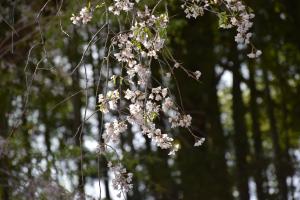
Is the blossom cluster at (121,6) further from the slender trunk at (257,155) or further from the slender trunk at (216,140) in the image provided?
the slender trunk at (257,155)

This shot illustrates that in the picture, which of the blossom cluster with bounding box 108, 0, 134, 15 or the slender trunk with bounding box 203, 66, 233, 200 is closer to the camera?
the blossom cluster with bounding box 108, 0, 134, 15

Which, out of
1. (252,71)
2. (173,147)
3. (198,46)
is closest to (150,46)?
(173,147)

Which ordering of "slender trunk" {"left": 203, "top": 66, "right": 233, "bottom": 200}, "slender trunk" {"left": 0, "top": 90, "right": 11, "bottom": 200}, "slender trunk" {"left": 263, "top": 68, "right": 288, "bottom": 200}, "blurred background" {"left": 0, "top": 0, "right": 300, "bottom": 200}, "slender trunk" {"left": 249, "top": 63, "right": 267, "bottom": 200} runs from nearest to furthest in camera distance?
"slender trunk" {"left": 0, "top": 90, "right": 11, "bottom": 200}, "blurred background" {"left": 0, "top": 0, "right": 300, "bottom": 200}, "slender trunk" {"left": 203, "top": 66, "right": 233, "bottom": 200}, "slender trunk" {"left": 263, "top": 68, "right": 288, "bottom": 200}, "slender trunk" {"left": 249, "top": 63, "right": 267, "bottom": 200}

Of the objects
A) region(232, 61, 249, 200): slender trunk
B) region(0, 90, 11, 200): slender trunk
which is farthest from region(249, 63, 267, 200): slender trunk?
region(0, 90, 11, 200): slender trunk

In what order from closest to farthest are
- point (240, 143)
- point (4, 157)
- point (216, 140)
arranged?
point (4, 157) → point (240, 143) → point (216, 140)

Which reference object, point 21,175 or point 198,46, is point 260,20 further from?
point 21,175

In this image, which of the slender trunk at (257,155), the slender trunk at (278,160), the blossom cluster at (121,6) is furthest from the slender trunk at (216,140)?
the blossom cluster at (121,6)

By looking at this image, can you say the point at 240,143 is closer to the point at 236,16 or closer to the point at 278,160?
the point at 278,160

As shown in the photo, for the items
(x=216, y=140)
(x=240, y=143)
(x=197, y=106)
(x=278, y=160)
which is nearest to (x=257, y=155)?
(x=278, y=160)

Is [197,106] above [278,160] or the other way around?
above

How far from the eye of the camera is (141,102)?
9.26 ft

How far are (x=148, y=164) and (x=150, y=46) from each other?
620cm

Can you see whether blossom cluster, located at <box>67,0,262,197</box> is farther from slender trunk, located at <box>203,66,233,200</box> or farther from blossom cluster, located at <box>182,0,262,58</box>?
slender trunk, located at <box>203,66,233,200</box>

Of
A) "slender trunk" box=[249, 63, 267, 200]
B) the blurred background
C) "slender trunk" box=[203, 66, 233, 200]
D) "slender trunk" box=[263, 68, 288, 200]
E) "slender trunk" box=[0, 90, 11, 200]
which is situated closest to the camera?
"slender trunk" box=[0, 90, 11, 200]
